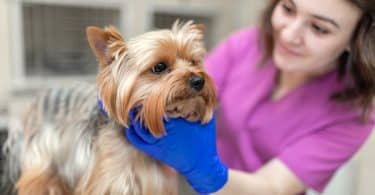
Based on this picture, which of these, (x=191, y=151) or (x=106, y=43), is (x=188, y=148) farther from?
(x=106, y=43)

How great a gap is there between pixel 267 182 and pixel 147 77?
1.43 ft

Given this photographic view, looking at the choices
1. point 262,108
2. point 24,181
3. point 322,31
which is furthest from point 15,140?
point 322,31

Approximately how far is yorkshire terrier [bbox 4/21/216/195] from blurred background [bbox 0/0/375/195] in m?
0.50

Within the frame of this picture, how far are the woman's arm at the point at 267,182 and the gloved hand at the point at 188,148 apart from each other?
52mm

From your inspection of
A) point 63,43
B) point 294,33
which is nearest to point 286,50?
point 294,33

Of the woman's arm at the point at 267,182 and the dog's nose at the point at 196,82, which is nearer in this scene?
the dog's nose at the point at 196,82

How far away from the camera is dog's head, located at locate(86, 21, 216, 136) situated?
76 cm

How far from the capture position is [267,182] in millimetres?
1028

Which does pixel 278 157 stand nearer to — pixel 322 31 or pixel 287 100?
pixel 287 100

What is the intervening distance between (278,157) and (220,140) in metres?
0.23

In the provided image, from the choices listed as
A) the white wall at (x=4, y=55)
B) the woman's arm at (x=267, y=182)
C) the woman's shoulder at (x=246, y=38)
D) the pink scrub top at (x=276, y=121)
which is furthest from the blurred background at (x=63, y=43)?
the woman's arm at (x=267, y=182)

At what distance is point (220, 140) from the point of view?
127cm

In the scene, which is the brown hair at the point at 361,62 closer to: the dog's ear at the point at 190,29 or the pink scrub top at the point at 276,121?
the pink scrub top at the point at 276,121

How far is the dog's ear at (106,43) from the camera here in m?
0.73
